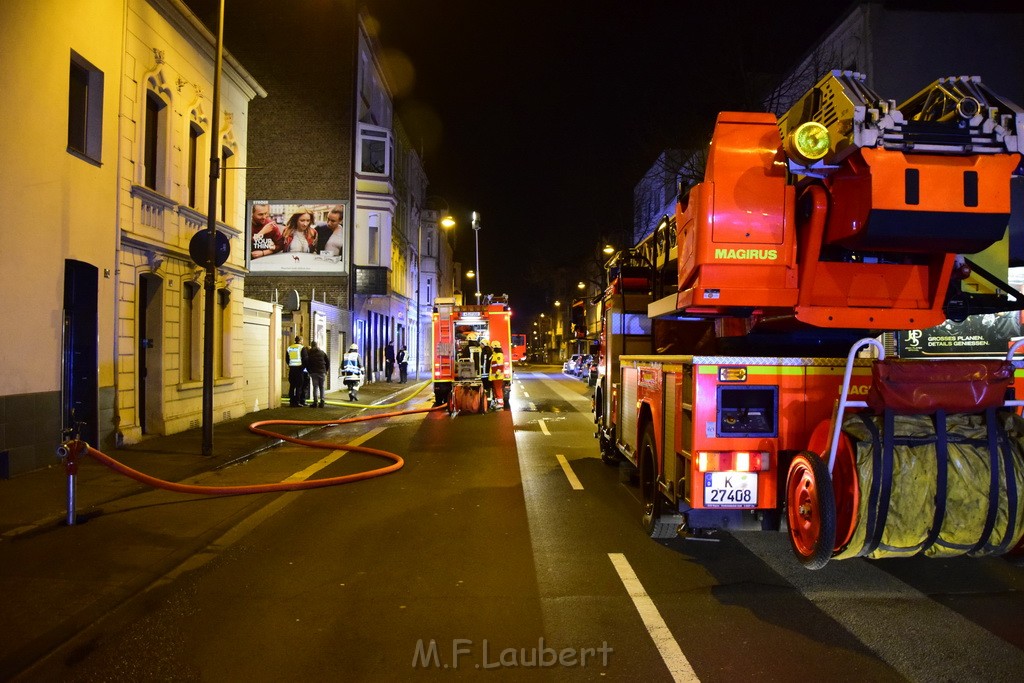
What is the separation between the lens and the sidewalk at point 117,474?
23.7ft

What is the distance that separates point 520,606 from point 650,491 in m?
2.41

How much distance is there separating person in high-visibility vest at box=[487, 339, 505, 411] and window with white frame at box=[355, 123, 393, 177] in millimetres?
15967

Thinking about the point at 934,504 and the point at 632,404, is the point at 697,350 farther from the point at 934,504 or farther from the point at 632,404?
the point at 934,504

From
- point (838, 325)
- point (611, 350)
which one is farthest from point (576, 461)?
point (838, 325)

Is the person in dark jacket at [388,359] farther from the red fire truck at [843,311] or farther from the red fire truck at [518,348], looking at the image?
the red fire truck at [843,311]

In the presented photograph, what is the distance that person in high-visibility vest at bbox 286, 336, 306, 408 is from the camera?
19.8m

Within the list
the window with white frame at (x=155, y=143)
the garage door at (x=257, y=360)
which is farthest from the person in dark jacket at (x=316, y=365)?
the window with white frame at (x=155, y=143)

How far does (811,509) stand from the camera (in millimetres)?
4613

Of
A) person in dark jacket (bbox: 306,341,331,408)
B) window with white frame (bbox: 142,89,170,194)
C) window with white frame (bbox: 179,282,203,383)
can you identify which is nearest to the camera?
window with white frame (bbox: 142,89,170,194)

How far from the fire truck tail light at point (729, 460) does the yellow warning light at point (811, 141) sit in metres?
2.15

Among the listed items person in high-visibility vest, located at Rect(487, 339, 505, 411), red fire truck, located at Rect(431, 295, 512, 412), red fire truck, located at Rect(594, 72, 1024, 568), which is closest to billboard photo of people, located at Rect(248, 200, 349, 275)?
red fire truck, located at Rect(431, 295, 512, 412)

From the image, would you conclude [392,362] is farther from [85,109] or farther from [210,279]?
[85,109]

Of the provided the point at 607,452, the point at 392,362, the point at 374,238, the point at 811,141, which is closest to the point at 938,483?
the point at 811,141

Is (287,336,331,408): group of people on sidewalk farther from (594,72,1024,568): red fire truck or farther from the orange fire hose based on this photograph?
(594,72,1024,568): red fire truck
